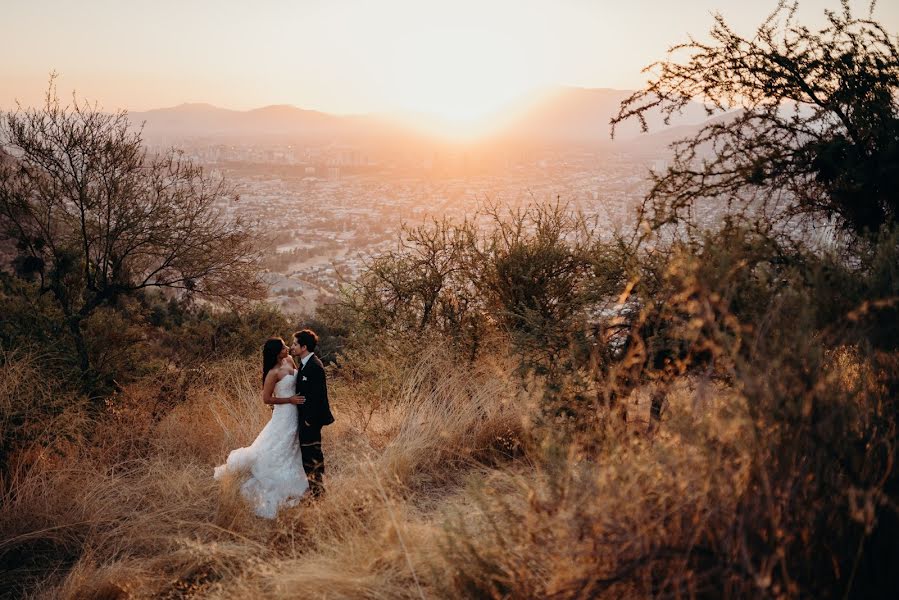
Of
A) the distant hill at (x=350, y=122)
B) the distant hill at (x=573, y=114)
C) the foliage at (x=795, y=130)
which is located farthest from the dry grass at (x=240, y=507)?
the distant hill at (x=573, y=114)

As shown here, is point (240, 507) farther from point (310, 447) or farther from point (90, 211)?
point (90, 211)

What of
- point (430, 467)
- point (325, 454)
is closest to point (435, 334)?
point (325, 454)

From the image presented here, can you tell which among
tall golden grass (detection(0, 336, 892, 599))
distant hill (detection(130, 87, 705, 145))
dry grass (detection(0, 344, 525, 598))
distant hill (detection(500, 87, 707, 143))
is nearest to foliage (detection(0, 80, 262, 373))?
tall golden grass (detection(0, 336, 892, 599))

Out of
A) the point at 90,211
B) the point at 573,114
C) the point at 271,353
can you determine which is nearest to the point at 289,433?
the point at 271,353

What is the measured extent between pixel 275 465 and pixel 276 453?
0.38 feet

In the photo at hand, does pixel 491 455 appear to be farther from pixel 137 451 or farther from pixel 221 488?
pixel 137 451

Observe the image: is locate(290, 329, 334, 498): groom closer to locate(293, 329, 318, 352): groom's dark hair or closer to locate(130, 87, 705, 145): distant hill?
locate(293, 329, 318, 352): groom's dark hair

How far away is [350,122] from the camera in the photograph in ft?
483

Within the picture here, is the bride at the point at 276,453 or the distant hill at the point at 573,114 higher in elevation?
the distant hill at the point at 573,114

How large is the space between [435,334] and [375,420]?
2362 mm

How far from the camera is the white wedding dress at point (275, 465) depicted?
523 centimetres

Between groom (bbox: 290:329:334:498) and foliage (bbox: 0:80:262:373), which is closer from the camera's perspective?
groom (bbox: 290:329:334:498)

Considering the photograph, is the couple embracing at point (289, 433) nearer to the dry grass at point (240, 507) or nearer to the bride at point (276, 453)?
the bride at point (276, 453)

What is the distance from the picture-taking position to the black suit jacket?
18.1ft
